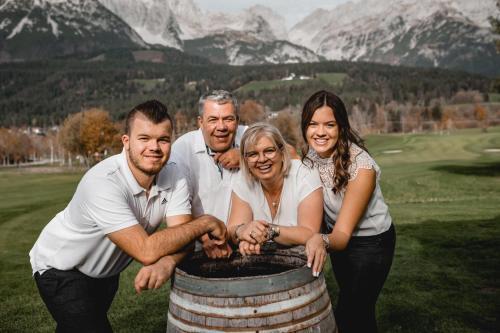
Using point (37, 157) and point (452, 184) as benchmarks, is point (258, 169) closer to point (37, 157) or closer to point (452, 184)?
point (452, 184)

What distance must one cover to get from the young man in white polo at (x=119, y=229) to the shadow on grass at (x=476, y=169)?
22.7 meters

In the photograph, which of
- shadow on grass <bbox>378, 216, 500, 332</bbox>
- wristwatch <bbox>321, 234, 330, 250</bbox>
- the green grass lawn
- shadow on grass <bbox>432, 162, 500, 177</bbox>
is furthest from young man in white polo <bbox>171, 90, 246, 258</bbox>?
shadow on grass <bbox>432, 162, 500, 177</bbox>

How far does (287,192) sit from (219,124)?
1.28 m

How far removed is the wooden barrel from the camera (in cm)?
285

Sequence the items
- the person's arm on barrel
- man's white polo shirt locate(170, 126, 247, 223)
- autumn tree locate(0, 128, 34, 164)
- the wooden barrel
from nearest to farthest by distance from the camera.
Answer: the wooden barrel
the person's arm on barrel
man's white polo shirt locate(170, 126, 247, 223)
autumn tree locate(0, 128, 34, 164)

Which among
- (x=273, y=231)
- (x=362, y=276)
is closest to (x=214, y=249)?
(x=273, y=231)

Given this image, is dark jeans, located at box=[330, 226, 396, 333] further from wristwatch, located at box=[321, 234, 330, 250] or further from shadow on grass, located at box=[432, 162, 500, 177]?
shadow on grass, located at box=[432, 162, 500, 177]

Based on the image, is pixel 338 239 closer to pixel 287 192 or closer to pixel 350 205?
pixel 350 205

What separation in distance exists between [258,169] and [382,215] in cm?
111

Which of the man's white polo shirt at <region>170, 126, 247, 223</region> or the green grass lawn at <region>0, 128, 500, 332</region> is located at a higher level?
the man's white polo shirt at <region>170, 126, 247, 223</region>

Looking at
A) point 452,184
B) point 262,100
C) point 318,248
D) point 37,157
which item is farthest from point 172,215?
point 262,100

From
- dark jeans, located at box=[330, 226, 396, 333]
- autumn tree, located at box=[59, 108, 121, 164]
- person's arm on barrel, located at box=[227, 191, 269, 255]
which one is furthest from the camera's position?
autumn tree, located at box=[59, 108, 121, 164]

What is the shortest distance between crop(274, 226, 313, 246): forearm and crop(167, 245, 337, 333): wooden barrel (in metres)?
0.41

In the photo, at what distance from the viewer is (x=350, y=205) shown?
11.9ft
